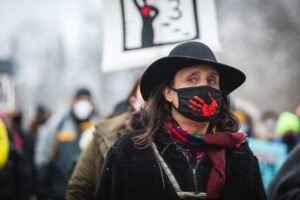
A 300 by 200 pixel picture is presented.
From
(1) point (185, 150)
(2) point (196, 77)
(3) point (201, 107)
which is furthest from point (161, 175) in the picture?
(2) point (196, 77)

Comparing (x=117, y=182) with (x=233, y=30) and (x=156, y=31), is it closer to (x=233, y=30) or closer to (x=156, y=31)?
(x=156, y=31)

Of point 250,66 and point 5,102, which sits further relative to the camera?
point 5,102

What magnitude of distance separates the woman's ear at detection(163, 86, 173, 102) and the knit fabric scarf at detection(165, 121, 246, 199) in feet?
0.59

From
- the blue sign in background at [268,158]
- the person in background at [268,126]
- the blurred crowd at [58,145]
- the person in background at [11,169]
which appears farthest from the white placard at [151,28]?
the person in background at [268,126]

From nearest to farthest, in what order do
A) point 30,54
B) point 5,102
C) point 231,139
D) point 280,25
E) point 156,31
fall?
point 231,139 < point 156,31 < point 280,25 < point 5,102 < point 30,54

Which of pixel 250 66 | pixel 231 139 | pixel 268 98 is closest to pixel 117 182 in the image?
pixel 231 139

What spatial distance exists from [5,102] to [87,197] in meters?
9.24

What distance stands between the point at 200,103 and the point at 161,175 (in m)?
0.45

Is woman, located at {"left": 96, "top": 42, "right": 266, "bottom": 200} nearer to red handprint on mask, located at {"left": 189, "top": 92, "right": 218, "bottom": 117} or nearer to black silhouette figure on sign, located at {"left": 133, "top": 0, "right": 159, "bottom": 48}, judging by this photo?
red handprint on mask, located at {"left": 189, "top": 92, "right": 218, "bottom": 117}

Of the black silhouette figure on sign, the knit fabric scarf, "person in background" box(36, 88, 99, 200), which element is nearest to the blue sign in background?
the black silhouette figure on sign

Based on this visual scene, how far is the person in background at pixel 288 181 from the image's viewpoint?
4662 mm

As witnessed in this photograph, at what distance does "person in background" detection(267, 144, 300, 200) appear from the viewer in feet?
15.3

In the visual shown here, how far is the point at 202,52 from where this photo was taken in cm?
357

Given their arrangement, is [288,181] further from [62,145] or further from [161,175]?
[62,145]
